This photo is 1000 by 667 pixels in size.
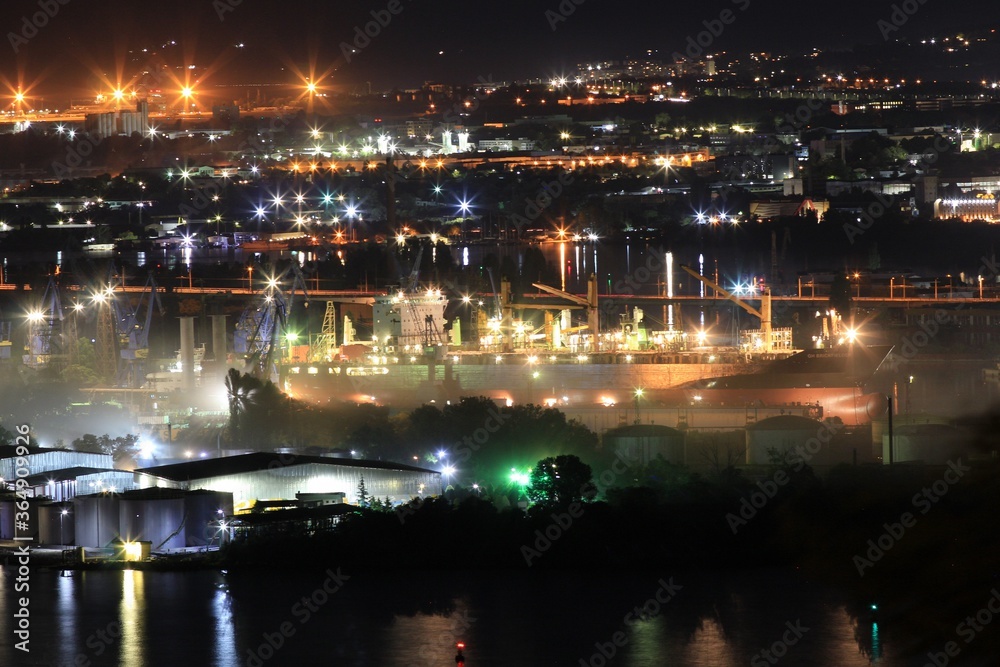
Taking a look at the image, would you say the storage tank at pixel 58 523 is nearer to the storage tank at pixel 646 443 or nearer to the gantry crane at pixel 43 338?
the storage tank at pixel 646 443

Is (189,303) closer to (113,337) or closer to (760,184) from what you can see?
(113,337)

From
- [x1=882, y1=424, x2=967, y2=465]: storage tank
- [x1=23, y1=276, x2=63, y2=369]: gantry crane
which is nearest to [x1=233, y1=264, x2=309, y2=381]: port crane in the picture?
[x1=23, y1=276, x2=63, y2=369]: gantry crane

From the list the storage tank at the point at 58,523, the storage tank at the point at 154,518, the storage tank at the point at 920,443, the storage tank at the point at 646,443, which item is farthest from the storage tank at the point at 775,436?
the storage tank at the point at 58,523

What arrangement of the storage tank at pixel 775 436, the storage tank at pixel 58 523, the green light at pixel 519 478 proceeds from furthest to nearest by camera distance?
the storage tank at pixel 775 436, the green light at pixel 519 478, the storage tank at pixel 58 523

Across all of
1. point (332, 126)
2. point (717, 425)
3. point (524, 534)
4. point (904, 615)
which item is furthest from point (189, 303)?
point (332, 126)

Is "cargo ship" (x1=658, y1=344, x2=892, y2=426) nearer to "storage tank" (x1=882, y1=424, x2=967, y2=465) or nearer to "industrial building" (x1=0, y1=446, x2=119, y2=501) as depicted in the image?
"storage tank" (x1=882, y1=424, x2=967, y2=465)

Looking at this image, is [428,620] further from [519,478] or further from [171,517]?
[519,478]

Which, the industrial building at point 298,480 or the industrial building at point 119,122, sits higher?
the industrial building at point 119,122
